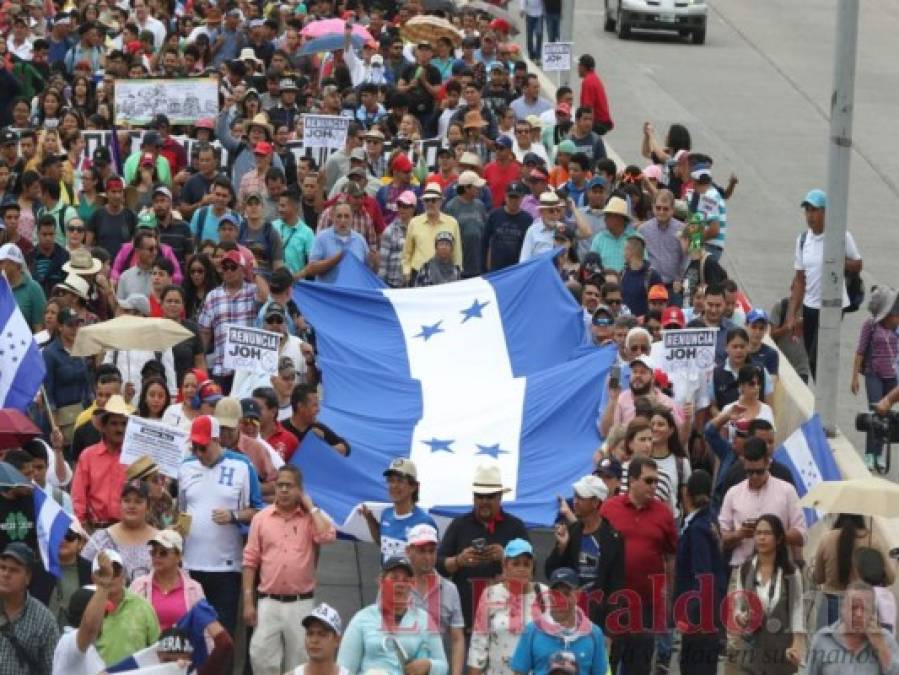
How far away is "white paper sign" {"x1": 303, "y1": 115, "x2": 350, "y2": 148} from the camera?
25.2m

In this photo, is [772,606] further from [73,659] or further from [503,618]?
[73,659]

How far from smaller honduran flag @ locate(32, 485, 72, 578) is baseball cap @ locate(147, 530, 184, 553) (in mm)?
571

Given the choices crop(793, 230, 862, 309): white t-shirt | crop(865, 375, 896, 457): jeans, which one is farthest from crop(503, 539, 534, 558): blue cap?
crop(793, 230, 862, 309): white t-shirt

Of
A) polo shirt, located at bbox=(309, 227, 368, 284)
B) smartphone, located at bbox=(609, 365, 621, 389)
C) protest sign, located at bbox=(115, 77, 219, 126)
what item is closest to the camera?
smartphone, located at bbox=(609, 365, 621, 389)

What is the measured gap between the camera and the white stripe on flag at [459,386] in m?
18.1

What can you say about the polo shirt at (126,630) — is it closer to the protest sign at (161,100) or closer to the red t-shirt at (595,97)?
the protest sign at (161,100)

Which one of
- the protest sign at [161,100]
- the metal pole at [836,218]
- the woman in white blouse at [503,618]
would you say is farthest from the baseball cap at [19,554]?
the protest sign at [161,100]

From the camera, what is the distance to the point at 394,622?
47.1 ft

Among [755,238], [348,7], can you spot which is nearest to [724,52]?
[348,7]

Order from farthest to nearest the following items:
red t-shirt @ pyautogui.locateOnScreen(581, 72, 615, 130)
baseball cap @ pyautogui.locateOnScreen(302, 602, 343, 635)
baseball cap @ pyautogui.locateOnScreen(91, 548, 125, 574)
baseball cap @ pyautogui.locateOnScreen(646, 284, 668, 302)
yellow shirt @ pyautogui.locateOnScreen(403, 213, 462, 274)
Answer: red t-shirt @ pyautogui.locateOnScreen(581, 72, 615, 130)
yellow shirt @ pyautogui.locateOnScreen(403, 213, 462, 274)
baseball cap @ pyautogui.locateOnScreen(646, 284, 668, 302)
baseball cap @ pyautogui.locateOnScreen(91, 548, 125, 574)
baseball cap @ pyautogui.locateOnScreen(302, 602, 343, 635)

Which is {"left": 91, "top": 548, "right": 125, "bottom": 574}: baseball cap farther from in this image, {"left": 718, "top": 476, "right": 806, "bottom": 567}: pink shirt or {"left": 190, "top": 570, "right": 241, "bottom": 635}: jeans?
{"left": 718, "top": 476, "right": 806, "bottom": 567}: pink shirt

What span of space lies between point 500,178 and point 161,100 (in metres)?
4.46

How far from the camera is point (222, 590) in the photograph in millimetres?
16234

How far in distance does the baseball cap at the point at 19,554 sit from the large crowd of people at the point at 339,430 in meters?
0.03
